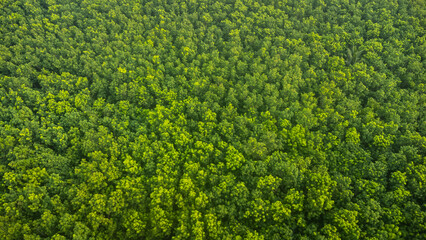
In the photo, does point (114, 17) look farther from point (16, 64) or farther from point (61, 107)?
point (61, 107)

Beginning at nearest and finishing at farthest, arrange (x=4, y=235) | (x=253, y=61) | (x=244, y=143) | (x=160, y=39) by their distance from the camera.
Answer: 1. (x=4, y=235)
2. (x=244, y=143)
3. (x=253, y=61)
4. (x=160, y=39)

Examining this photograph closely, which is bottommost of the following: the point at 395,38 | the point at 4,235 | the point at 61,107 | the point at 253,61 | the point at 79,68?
the point at 4,235

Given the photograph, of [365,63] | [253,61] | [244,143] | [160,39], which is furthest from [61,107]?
[365,63]

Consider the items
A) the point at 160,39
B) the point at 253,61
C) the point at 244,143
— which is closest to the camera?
the point at 244,143

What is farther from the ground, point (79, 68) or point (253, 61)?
point (253, 61)

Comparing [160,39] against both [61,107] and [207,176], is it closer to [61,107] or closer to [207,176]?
[61,107]

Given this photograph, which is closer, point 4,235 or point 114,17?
point 4,235

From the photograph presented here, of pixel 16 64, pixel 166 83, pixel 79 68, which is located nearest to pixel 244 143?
pixel 166 83
